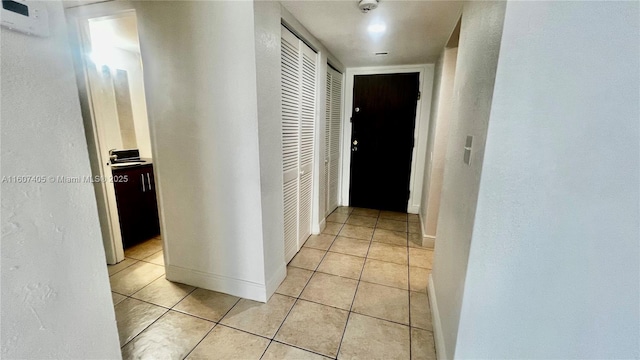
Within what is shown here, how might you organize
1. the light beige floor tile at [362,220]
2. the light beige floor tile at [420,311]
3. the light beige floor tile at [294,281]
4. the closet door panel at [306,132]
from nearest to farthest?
1. the light beige floor tile at [420,311]
2. the light beige floor tile at [294,281]
3. the closet door panel at [306,132]
4. the light beige floor tile at [362,220]

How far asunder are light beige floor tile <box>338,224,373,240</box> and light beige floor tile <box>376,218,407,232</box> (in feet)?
0.67

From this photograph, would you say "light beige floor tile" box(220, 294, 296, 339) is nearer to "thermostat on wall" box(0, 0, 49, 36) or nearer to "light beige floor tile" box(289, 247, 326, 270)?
"light beige floor tile" box(289, 247, 326, 270)

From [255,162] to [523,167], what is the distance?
1.31 metres

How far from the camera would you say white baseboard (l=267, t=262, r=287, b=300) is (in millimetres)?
1785

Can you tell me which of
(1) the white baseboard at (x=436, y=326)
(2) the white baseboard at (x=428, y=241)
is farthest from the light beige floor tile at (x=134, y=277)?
(2) the white baseboard at (x=428, y=241)

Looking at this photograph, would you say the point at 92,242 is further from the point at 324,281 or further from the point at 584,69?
the point at 584,69

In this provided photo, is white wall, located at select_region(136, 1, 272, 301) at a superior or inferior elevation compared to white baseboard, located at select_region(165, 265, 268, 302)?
superior

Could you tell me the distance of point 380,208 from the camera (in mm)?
3836

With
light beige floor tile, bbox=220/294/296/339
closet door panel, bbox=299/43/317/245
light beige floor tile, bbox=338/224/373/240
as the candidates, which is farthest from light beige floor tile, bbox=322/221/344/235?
light beige floor tile, bbox=220/294/296/339

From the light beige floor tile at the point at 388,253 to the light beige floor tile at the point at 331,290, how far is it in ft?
1.67

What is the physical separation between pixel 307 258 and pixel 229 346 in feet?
3.50

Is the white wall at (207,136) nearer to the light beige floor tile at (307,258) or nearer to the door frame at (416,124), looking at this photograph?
the light beige floor tile at (307,258)

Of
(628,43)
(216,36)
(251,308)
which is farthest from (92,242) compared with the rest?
(628,43)

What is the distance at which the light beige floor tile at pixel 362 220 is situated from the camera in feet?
10.6
